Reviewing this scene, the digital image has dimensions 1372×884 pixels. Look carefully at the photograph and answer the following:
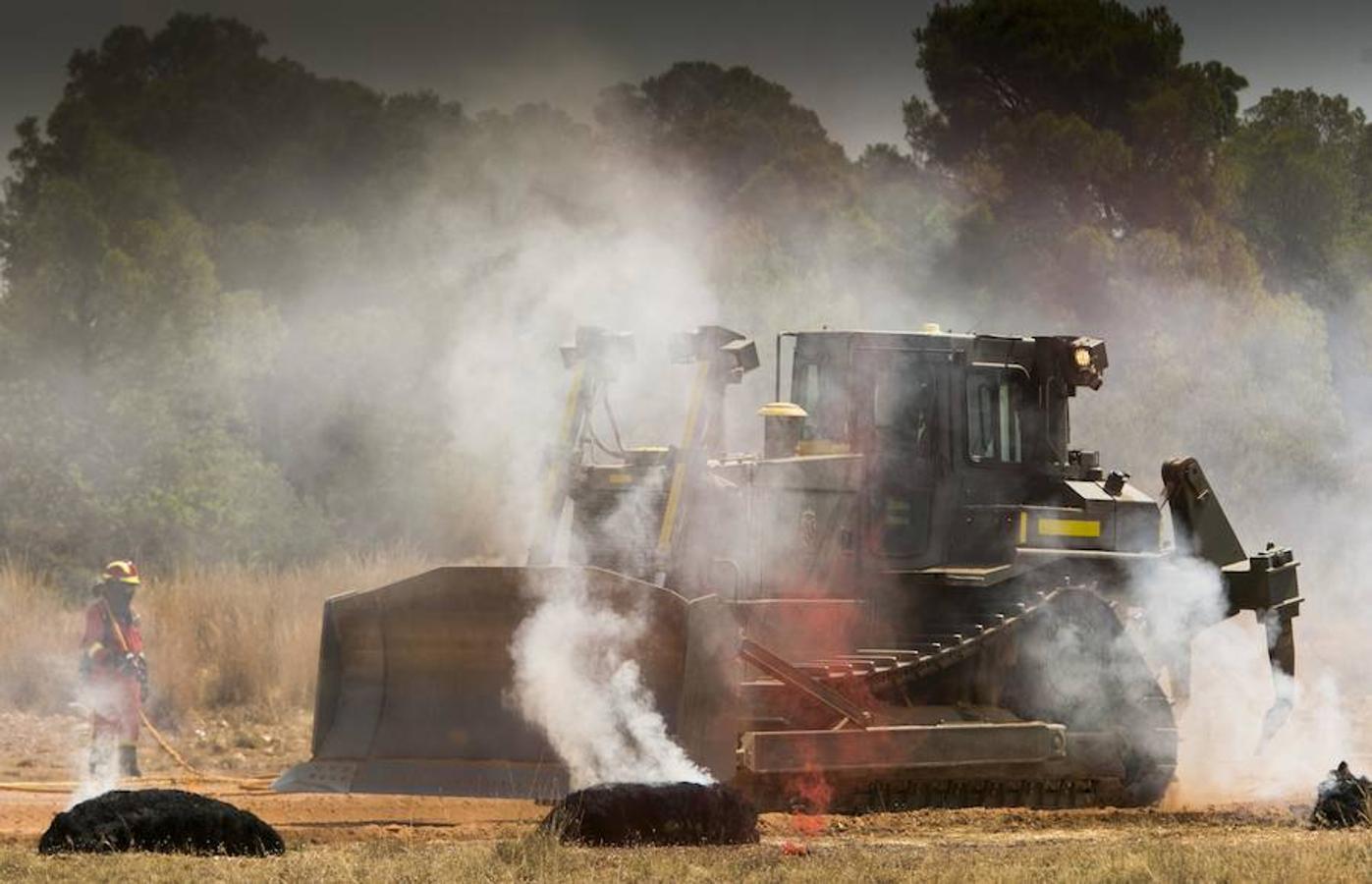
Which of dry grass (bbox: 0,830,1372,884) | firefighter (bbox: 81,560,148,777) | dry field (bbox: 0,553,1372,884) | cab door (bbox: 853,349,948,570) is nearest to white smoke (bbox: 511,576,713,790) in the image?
dry field (bbox: 0,553,1372,884)

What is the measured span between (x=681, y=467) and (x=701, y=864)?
Result: 4.59m

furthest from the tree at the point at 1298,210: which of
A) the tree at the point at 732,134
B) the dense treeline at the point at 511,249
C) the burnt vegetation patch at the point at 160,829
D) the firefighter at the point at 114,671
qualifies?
the burnt vegetation patch at the point at 160,829

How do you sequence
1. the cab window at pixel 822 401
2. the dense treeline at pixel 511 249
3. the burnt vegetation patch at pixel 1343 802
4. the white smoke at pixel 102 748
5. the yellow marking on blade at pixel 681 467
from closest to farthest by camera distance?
the burnt vegetation patch at pixel 1343 802 < the yellow marking on blade at pixel 681 467 < the cab window at pixel 822 401 < the white smoke at pixel 102 748 < the dense treeline at pixel 511 249

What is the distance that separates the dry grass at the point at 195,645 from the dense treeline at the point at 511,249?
147 inches

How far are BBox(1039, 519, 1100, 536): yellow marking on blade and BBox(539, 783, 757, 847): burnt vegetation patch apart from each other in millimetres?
4705

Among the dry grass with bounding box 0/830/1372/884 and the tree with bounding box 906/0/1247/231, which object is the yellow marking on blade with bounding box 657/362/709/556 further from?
the tree with bounding box 906/0/1247/231

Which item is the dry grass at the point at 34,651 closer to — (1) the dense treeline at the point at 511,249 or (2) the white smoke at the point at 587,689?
(1) the dense treeline at the point at 511,249

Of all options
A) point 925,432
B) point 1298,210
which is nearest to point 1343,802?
point 925,432

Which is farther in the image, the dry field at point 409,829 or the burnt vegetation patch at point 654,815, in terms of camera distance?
the burnt vegetation patch at point 654,815

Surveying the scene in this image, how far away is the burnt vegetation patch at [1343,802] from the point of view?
16141 mm

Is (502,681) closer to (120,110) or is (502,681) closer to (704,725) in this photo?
(704,725)

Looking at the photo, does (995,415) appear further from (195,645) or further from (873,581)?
(195,645)

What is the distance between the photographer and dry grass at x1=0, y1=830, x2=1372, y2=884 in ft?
40.1

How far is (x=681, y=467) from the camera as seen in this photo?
55.0 feet
